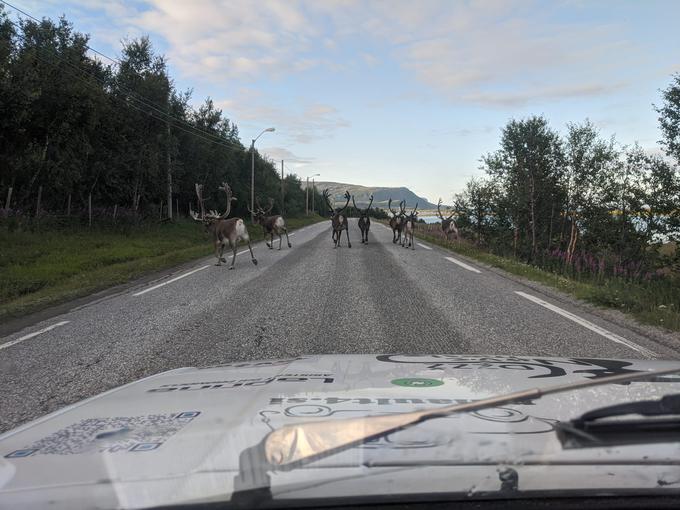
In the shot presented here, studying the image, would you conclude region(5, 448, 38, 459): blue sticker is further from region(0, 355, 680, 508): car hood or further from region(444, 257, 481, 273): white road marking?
region(444, 257, 481, 273): white road marking

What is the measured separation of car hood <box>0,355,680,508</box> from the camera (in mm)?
1353

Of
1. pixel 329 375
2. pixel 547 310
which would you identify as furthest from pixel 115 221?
pixel 329 375

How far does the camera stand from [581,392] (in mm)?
1962

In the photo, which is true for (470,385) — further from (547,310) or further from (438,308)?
(547,310)

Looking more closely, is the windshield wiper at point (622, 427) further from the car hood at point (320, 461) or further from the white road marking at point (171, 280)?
the white road marking at point (171, 280)

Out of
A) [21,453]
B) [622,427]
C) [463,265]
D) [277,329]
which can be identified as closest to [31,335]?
[277,329]

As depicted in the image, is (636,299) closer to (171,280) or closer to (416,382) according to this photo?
(416,382)

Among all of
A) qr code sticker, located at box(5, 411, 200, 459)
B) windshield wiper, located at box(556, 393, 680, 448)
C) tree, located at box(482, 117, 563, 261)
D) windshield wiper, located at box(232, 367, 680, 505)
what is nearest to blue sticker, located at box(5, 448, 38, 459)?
qr code sticker, located at box(5, 411, 200, 459)

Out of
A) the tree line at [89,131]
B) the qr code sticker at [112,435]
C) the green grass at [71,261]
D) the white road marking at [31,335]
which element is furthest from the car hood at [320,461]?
the tree line at [89,131]

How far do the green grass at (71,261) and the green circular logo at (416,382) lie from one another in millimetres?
8020

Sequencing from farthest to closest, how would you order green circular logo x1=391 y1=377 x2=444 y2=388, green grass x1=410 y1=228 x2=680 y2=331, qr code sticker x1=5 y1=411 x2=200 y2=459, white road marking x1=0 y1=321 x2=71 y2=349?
1. green grass x1=410 y1=228 x2=680 y2=331
2. white road marking x1=0 y1=321 x2=71 y2=349
3. green circular logo x1=391 y1=377 x2=444 y2=388
4. qr code sticker x1=5 y1=411 x2=200 y2=459

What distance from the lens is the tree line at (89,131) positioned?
19141 millimetres

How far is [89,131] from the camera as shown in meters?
23.5

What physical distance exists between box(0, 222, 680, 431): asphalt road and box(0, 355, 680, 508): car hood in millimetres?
2437
